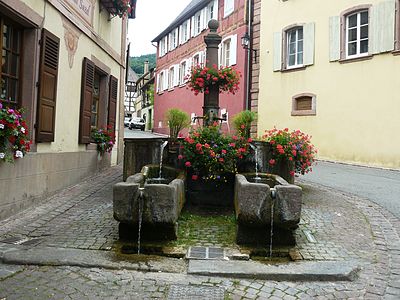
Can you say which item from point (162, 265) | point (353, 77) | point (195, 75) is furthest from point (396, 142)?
point (162, 265)

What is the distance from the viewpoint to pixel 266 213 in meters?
4.52

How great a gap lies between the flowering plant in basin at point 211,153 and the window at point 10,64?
2.66 m

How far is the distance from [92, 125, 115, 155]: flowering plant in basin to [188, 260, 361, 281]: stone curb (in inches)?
234

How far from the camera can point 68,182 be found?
7.72 metres

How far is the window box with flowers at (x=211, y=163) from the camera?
6207 millimetres

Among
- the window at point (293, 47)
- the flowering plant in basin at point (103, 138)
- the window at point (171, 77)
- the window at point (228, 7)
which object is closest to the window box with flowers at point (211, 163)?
the flowering plant in basin at point (103, 138)

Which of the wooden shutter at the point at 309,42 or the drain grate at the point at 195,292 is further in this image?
the wooden shutter at the point at 309,42

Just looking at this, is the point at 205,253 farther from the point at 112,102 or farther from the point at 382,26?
the point at 382,26

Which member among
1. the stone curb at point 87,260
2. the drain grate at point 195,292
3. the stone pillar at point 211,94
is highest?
the stone pillar at point 211,94

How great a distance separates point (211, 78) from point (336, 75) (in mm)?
7537

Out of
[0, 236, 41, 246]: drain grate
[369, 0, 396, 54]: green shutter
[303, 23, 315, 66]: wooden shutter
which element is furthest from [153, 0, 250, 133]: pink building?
[0, 236, 41, 246]: drain grate

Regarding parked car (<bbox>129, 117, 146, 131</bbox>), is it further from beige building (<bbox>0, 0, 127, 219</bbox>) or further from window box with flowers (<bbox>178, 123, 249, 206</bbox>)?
window box with flowers (<bbox>178, 123, 249, 206</bbox>)

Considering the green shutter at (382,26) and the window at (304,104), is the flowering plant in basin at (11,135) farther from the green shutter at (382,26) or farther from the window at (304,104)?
the window at (304,104)

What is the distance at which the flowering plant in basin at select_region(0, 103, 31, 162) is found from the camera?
5.04 m
